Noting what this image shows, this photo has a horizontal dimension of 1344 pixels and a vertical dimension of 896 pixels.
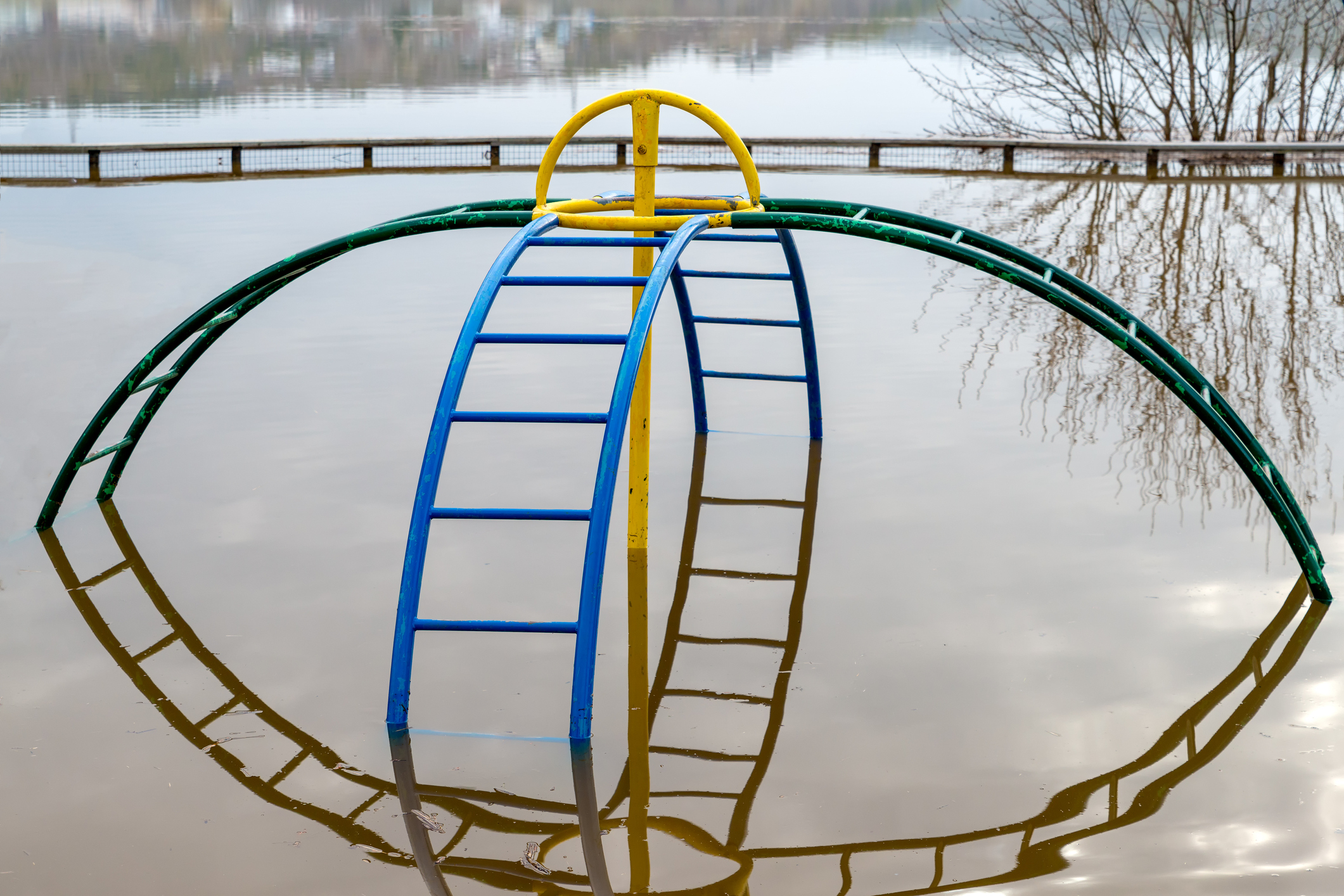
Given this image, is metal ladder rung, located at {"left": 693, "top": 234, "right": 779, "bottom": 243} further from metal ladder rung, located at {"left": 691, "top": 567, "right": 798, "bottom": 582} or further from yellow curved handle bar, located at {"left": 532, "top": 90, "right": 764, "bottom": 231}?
metal ladder rung, located at {"left": 691, "top": 567, "right": 798, "bottom": 582}

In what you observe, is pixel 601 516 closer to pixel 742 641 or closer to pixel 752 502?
pixel 742 641

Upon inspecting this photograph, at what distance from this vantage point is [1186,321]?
841 centimetres

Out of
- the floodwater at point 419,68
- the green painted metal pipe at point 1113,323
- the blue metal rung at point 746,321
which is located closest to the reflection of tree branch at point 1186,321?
the green painted metal pipe at point 1113,323

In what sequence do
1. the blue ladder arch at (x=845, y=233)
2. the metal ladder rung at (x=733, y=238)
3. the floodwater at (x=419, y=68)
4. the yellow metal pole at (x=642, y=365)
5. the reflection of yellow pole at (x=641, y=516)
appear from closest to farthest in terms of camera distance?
the reflection of yellow pole at (x=641, y=516), the blue ladder arch at (x=845, y=233), the yellow metal pole at (x=642, y=365), the metal ladder rung at (x=733, y=238), the floodwater at (x=419, y=68)

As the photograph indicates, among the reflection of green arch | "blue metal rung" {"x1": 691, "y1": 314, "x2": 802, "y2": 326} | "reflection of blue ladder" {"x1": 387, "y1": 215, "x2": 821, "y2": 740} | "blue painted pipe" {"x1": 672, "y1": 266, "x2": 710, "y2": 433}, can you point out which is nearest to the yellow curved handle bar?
the reflection of green arch

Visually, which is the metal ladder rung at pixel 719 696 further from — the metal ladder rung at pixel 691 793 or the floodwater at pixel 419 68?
the floodwater at pixel 419 68

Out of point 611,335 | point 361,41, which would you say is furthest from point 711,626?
point 361,41

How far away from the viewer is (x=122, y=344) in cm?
801

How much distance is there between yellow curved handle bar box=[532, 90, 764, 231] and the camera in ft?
13.8

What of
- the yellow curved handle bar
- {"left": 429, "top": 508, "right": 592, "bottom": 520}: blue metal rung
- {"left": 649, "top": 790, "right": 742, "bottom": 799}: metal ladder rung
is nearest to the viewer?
{"left": 649, "top": 790, "right": 742, "bottom": 799}: metal ladder rung

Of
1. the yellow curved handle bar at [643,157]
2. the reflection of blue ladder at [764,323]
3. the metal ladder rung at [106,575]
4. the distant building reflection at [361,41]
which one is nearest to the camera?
the yellow curved handle bar at [643,157]

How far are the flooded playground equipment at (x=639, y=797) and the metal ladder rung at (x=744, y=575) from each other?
0.51 meters

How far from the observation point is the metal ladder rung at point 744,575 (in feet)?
15.7

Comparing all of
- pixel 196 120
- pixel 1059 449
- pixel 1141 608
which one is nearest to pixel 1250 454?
pixel 1141 608
